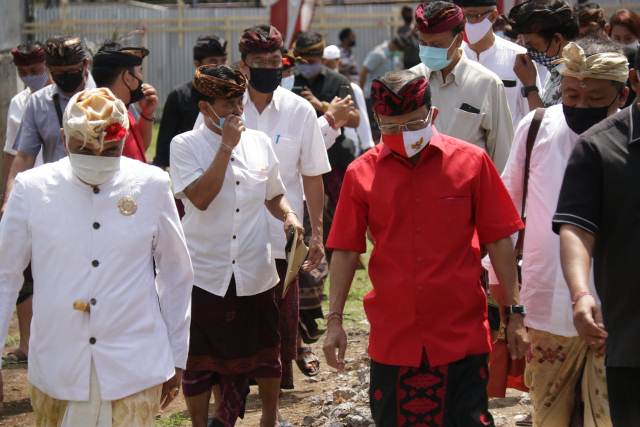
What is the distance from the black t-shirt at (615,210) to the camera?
458cm

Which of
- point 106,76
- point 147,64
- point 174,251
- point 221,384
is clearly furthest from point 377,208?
point 147,64

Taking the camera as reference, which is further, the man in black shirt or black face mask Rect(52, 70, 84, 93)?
black face mask Rect(52, 70, 84, 93)

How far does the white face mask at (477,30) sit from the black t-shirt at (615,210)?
3678mm

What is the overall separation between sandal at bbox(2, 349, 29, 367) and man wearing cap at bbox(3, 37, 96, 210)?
6.80 ft

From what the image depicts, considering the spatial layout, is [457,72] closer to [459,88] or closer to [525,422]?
[459,88]

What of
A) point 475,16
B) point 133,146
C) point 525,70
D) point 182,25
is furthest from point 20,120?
point 182,25

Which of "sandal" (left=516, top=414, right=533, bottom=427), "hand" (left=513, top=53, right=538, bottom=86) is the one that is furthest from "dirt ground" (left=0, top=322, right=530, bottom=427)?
"hand" (left=513, top=53, right=538, bottom=86)

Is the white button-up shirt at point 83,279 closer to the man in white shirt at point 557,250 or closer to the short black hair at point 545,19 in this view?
the man in white shirt at point 557,250

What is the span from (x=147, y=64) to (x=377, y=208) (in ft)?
82.6

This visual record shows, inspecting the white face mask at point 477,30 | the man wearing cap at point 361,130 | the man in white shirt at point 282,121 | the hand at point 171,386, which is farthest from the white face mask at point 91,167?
the man wearing cap at point 361,130

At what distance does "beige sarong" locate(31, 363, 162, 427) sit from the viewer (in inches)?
198

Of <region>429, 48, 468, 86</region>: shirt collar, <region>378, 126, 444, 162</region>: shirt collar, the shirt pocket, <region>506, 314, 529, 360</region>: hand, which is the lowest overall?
<region>506, 314, 529, 360</region>: hand

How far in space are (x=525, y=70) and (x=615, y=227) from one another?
2886 millimetres

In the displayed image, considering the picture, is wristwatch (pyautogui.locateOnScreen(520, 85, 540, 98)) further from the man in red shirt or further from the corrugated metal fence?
the corrugated metal fence
